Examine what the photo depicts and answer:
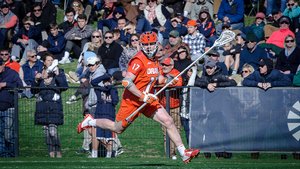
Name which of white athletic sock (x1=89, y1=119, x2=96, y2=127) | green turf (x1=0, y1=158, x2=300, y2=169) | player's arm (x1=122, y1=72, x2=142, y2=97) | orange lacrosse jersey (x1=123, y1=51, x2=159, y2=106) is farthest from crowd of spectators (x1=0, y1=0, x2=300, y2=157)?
player's arm (x1=122, y1=72, x2=142, y2=97)

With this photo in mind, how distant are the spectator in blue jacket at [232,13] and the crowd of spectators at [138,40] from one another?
0.04m

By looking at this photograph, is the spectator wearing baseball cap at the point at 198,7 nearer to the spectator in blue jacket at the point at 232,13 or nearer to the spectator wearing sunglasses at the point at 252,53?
the spectator in blue jacket at the point at 232,13

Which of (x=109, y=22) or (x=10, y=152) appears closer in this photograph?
(x=10, y=152)

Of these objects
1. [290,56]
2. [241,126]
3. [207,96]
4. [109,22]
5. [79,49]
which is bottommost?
[241,126]

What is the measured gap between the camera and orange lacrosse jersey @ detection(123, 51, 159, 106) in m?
5.82

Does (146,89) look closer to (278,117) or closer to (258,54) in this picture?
(278,117)

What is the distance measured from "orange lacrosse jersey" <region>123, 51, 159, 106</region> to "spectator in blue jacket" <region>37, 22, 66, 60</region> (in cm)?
702

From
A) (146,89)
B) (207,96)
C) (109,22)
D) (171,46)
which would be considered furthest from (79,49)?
(146,89)

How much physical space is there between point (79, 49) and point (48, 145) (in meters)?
5.53

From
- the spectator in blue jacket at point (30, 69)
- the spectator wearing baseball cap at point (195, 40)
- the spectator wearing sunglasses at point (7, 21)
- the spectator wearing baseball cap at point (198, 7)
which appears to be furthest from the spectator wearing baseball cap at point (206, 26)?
the spectator wearing sunglasses at point (7, 21)

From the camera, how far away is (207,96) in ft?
25.0

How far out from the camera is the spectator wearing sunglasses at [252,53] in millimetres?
10297

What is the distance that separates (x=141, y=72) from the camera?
590cm

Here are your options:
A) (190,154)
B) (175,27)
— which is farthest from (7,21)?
(190,154)
